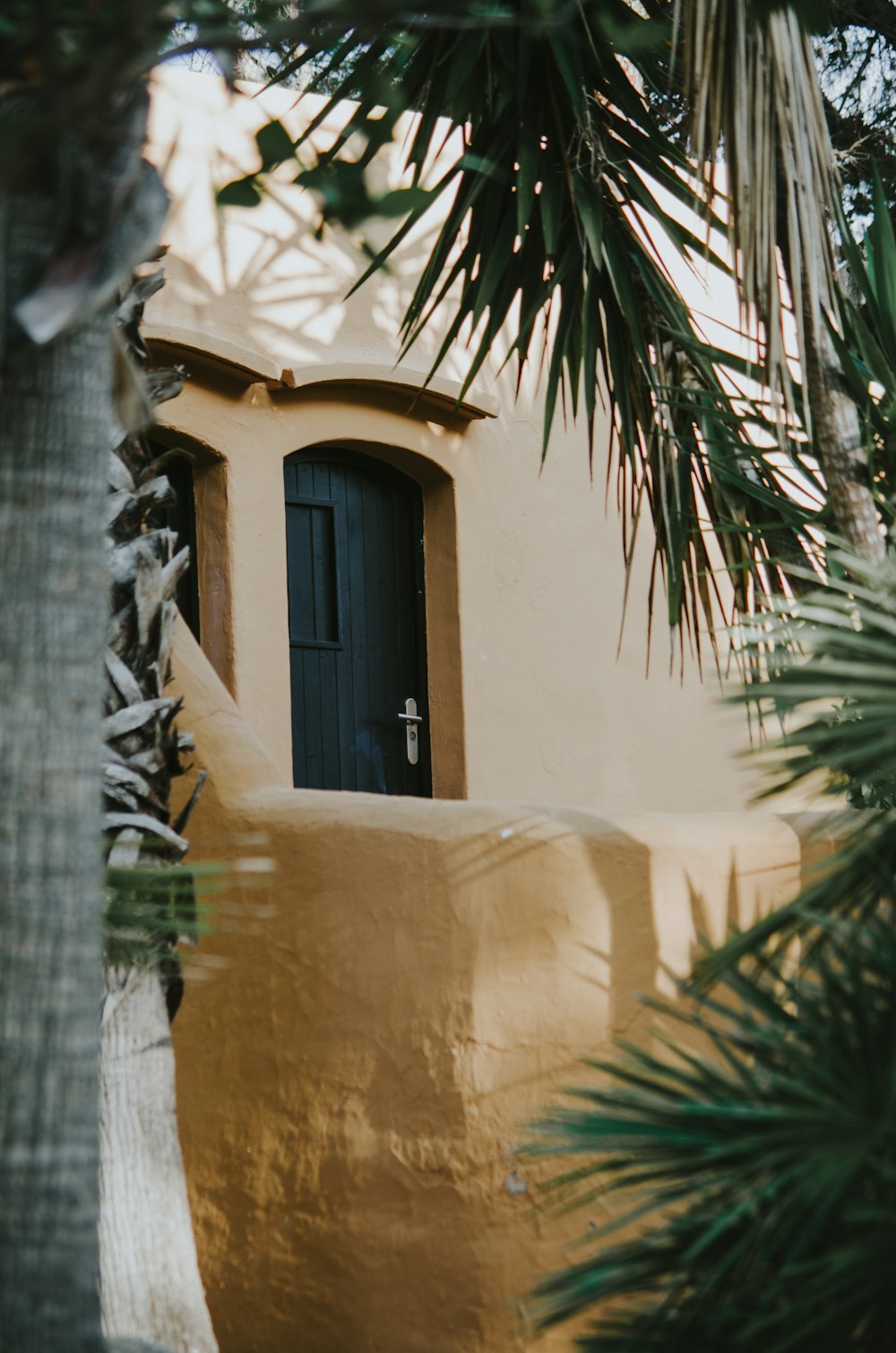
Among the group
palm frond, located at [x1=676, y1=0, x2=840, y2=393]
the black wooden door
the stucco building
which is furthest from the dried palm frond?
the black wooden door

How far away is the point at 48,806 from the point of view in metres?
1.70

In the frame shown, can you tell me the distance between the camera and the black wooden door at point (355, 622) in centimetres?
652

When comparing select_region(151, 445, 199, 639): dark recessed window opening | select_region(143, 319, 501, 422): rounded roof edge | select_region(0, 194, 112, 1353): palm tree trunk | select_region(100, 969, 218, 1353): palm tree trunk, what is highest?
select_region(143, 319, 501, 422): rounded roof edge

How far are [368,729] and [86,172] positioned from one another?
16.4ft

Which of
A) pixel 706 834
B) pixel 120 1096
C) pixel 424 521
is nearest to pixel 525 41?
pixel 706 834

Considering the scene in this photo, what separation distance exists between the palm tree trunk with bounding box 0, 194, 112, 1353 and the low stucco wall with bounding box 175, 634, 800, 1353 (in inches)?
89.3

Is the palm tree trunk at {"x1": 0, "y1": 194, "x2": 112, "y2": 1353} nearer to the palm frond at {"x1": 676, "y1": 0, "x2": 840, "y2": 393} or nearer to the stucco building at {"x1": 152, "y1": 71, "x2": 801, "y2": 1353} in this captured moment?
the stucco building at {"x1": 152, "y1": 71, "x2": 801, "y2": 1353}

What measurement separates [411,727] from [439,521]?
91 cm

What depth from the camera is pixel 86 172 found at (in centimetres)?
174

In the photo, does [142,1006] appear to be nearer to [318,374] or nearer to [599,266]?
[599,266]

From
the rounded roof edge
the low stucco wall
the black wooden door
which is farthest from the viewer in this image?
the black wooden door

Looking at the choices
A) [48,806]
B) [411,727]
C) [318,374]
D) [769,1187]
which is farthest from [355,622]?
[48,806]

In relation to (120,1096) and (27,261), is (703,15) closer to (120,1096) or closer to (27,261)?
(27,261)

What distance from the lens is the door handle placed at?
6.72 m
